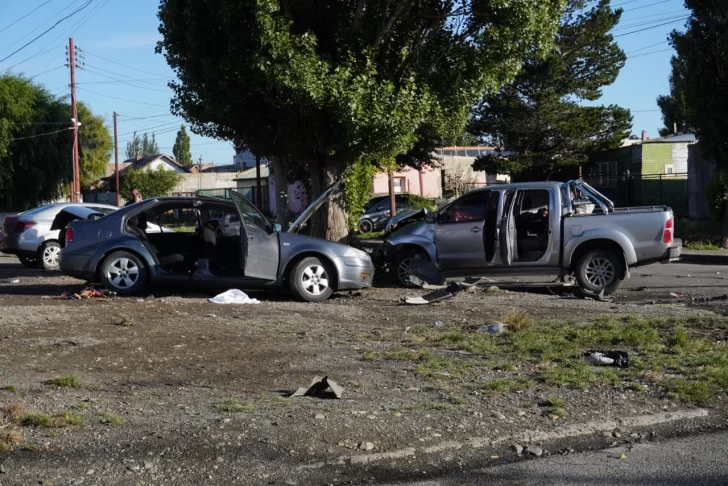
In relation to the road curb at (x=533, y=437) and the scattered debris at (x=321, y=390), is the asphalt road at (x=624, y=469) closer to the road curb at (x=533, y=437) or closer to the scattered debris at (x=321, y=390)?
the road curb at (x=533, y=437)

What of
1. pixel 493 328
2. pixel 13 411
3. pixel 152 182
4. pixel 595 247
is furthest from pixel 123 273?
pixel 152 182

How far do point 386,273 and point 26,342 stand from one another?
7362mm

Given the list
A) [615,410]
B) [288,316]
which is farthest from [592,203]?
[615,410]

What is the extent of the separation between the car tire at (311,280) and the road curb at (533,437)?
6.93 m

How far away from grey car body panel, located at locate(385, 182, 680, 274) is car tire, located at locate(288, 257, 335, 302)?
266 centimetres

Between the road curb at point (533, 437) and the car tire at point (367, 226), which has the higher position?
the car tire at point (367, 226)

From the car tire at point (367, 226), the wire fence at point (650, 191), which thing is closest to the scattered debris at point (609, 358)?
the car tire at point (367, 226)

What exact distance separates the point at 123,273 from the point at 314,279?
2.83 m

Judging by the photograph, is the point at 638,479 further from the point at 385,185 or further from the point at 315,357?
the point at 385,185

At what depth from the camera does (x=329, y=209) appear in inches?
621

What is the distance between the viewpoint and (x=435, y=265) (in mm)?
14211

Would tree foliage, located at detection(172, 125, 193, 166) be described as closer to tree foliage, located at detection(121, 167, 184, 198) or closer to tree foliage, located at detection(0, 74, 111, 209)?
tree foliage, located at detection(121, 167, 184, 198)

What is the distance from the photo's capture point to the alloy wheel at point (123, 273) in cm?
1256

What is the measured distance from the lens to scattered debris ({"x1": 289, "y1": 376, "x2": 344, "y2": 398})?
650cm
